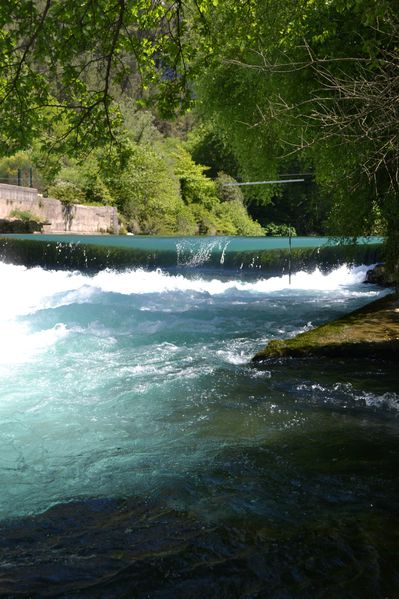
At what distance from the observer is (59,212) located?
26.0 metres

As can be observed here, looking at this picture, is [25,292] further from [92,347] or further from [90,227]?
[90,227]

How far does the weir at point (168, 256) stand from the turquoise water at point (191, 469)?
9.02 metres

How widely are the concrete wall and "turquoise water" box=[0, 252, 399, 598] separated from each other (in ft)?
54.0

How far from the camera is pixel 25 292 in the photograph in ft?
46.7

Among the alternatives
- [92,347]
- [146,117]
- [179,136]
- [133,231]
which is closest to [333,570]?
[92,347]

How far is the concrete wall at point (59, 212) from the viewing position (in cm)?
2406

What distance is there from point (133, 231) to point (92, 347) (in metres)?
23.5

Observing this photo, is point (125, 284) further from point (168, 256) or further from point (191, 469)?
point (191, 469)

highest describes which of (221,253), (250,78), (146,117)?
(146,117)

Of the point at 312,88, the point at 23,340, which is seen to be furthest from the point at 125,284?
the point at 312,88

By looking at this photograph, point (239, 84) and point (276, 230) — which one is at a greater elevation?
point (239, 84)

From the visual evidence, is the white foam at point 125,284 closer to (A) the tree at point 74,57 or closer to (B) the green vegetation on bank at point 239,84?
(B) the green vegetation on bank at point 239,84

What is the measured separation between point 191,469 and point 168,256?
14959mm

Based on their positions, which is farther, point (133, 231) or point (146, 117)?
point (146, 117)
